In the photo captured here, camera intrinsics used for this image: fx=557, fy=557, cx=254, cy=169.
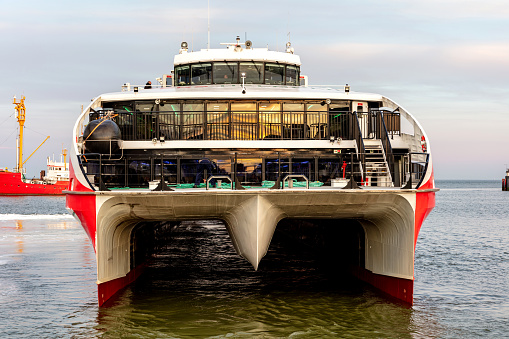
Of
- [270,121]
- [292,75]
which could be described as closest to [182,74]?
[292,75]

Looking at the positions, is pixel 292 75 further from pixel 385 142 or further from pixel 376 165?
pixel 376 165

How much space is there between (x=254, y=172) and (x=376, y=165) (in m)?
3.19

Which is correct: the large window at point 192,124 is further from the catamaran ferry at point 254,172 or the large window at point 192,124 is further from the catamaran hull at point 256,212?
the catamaran hull at point 256,212

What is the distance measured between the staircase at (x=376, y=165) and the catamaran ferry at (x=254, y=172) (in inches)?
1.6

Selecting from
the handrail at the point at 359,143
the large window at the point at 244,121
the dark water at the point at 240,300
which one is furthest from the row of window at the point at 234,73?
the dark water at the point at 240,300

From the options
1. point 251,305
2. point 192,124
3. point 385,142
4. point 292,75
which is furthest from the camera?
point 292,75

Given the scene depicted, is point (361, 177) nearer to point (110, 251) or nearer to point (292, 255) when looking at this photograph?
point (110, 251)

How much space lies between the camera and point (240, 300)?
13930mm

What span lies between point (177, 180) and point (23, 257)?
11699mm

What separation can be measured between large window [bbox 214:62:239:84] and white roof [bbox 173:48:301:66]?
21 cm

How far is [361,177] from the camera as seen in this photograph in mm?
13836

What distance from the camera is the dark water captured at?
11703 mm

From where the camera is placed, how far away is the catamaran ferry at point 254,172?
11.9 m

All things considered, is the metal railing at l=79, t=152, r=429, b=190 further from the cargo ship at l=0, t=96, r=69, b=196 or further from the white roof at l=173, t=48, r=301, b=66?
the cargo ship at l=0, t=96, r=69, b=196
